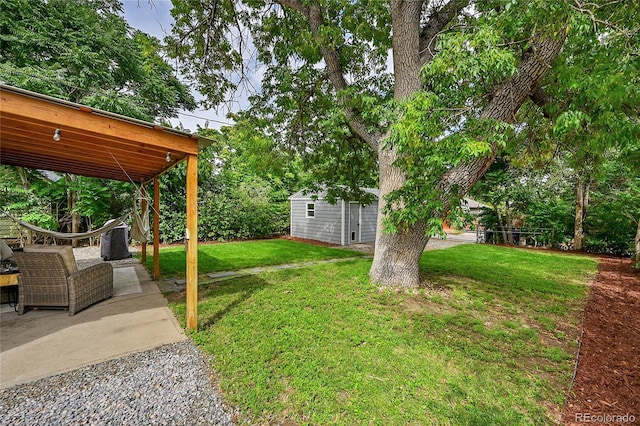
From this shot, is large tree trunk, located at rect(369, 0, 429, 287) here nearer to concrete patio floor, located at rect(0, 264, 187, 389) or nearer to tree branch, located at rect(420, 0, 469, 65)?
tree branch, located at rect(420, 0, 469, 65)

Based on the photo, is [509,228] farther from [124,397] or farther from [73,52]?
[73,52]

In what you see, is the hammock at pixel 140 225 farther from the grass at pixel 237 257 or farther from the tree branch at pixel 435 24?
the tree branch at pixel 435 24

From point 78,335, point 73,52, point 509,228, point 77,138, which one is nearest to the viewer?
point 78,335

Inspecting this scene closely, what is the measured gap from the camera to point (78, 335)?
10.5ft

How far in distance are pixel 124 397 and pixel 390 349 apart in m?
2.50

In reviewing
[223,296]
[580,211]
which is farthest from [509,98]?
[580,211]

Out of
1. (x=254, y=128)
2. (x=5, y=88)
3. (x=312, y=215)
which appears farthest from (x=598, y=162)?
(x=312, y=215)

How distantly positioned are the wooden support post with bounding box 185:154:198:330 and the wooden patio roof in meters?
0.28

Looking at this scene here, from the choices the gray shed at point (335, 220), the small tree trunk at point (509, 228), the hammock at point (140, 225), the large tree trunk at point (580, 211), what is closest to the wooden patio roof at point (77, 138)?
the hammock at point (140, 225)

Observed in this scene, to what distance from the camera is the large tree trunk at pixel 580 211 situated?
399 inches

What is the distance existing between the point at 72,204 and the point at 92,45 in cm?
543

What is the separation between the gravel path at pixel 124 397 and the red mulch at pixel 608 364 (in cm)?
286

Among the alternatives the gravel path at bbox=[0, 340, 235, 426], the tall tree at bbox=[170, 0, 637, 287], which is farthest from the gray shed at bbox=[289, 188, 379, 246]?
the gravel path at bbox=[0, 340, 235, 426]

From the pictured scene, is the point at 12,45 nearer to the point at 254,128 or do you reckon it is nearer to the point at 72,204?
the point at 72,204
